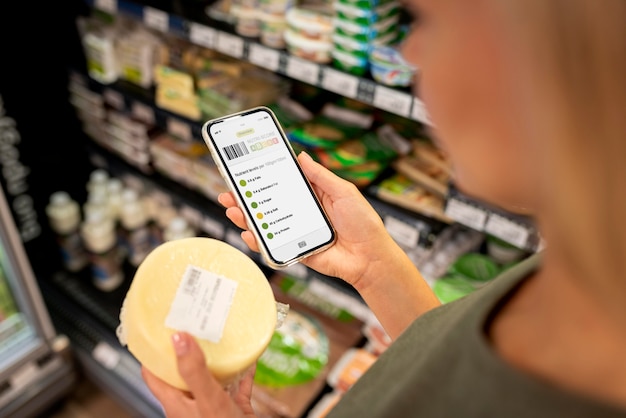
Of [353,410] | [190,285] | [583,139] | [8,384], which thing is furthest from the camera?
[8,384]

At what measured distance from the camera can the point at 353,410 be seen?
496mm

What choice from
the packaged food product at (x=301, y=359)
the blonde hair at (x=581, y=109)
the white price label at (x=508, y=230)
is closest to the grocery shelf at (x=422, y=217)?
the white price label at (x=508, y=230)

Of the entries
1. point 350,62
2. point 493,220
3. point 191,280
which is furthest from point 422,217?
point 191,280

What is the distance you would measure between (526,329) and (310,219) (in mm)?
607

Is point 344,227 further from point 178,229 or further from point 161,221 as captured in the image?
point 161,221

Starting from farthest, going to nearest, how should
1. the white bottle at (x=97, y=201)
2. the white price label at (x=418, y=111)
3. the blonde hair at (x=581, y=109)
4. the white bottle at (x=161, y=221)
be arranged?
→ the white bottle at (x=161, y=221)
the white bottle at (x=97, y=201)
the white price label at (x=418, y=111)
the blonde hair at (x=581, y=109)

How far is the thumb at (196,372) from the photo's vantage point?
0.63 meters

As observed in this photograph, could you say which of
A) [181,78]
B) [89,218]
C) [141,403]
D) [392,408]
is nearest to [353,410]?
[392,408]

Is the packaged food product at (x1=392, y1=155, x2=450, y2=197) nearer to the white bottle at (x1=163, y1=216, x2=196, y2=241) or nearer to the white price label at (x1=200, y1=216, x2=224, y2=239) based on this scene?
the white price label at (x1=200, y1=216, x2=224, y2=239)

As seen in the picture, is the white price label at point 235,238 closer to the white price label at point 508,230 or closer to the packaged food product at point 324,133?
the packaged food product at point 324,133

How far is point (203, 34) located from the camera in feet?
4.71

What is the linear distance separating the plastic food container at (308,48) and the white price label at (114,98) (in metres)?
0.74

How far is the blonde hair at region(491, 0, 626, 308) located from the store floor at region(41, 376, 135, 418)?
1.84 metres

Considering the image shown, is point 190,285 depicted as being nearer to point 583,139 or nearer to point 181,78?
point 583,139
